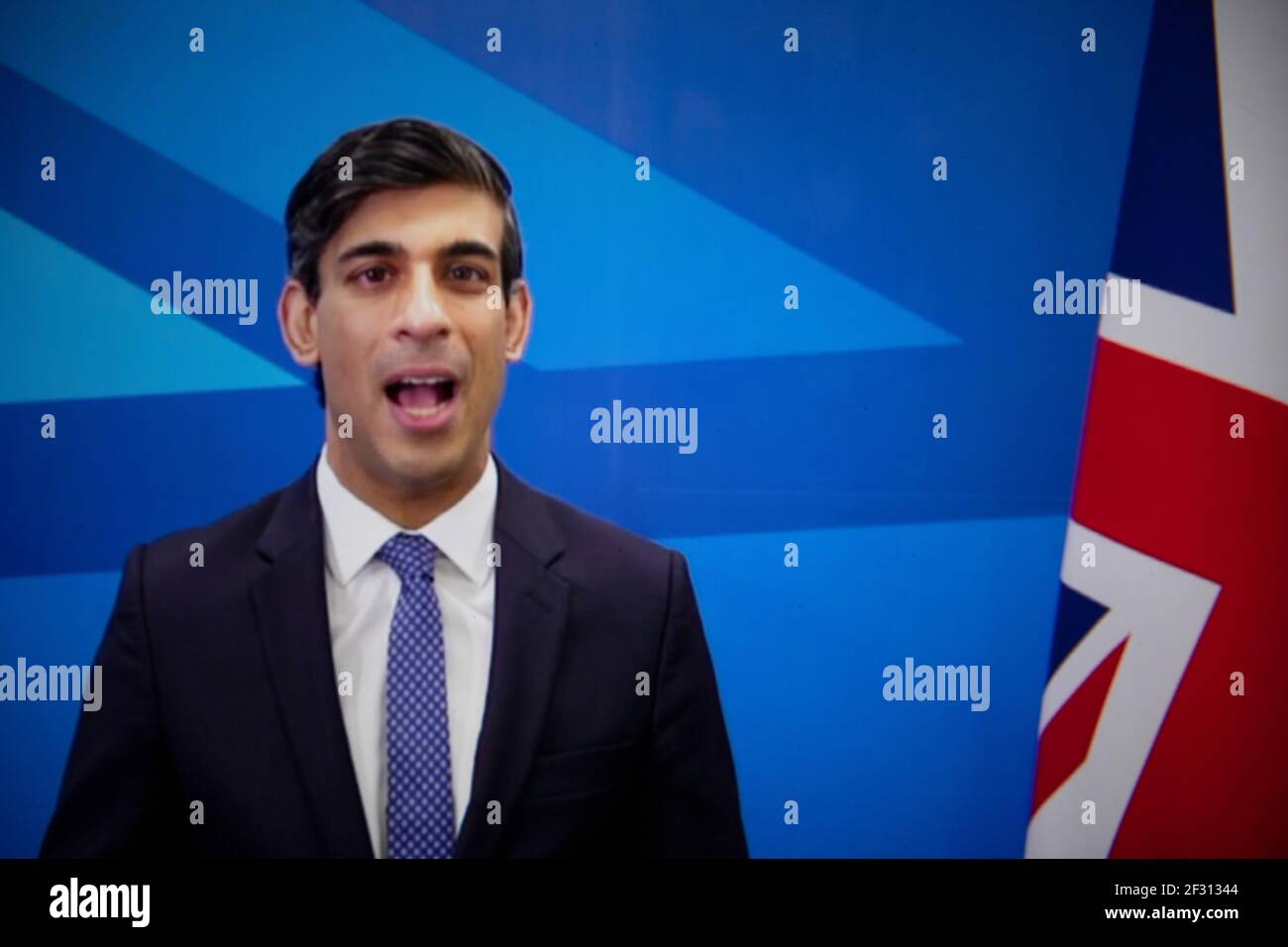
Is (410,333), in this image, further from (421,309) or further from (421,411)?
(421,411)

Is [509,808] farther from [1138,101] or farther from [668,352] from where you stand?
[1138,101]

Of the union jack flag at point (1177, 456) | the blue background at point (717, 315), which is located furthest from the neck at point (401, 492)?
the union jack flag at point (1177, 456)

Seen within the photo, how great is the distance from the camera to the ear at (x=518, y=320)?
2.34m

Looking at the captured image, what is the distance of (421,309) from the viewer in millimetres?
2240

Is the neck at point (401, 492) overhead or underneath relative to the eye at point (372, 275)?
underneath

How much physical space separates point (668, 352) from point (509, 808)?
947mm

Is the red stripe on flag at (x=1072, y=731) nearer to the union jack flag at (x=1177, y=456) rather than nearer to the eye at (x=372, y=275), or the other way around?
the union jack flag at (x=1177, y=456)

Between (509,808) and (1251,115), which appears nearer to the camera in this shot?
(509,808)

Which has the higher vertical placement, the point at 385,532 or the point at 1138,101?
the point at 1138,101

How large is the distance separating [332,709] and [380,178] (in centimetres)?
102

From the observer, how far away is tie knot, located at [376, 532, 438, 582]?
7.53ft
